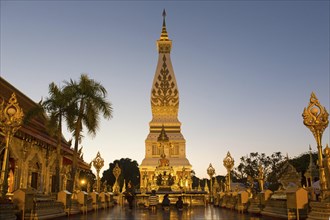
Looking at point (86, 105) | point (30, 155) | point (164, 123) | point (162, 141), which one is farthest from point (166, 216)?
point (164, 123)

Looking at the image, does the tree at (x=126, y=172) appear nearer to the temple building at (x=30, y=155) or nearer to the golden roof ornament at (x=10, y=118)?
the temple building at (x=30, y=155)

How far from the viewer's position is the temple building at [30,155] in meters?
22.1

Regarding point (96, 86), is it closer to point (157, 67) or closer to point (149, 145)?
point (149, 145)

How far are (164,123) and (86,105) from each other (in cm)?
4526

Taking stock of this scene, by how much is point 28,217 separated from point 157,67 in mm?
58242

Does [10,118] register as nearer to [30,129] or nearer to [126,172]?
[30,129]

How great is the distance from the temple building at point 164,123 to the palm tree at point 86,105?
35.3 m

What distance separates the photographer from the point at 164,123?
65.6m

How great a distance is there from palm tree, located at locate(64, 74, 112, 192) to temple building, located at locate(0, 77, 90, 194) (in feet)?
10.4

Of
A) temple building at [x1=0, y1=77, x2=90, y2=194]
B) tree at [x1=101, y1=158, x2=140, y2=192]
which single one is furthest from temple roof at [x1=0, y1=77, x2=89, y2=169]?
tree at [x1=101, y1=158, x2=140, y2=192]

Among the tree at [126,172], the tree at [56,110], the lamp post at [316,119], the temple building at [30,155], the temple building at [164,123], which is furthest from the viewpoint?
the tree at [126,172]

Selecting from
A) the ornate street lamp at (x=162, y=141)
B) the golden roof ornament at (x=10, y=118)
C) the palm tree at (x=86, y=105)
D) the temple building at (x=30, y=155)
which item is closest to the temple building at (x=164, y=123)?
the ornate street lamp at (x=162, y=141)

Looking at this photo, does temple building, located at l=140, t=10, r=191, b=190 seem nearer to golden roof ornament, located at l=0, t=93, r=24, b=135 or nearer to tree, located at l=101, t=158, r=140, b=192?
tree, located at l=101, t=158, r=140, b=192

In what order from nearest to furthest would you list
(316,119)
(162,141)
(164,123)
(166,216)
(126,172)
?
(316,119)
(166,216)
(162,141)
(164,123)
(126,172)
